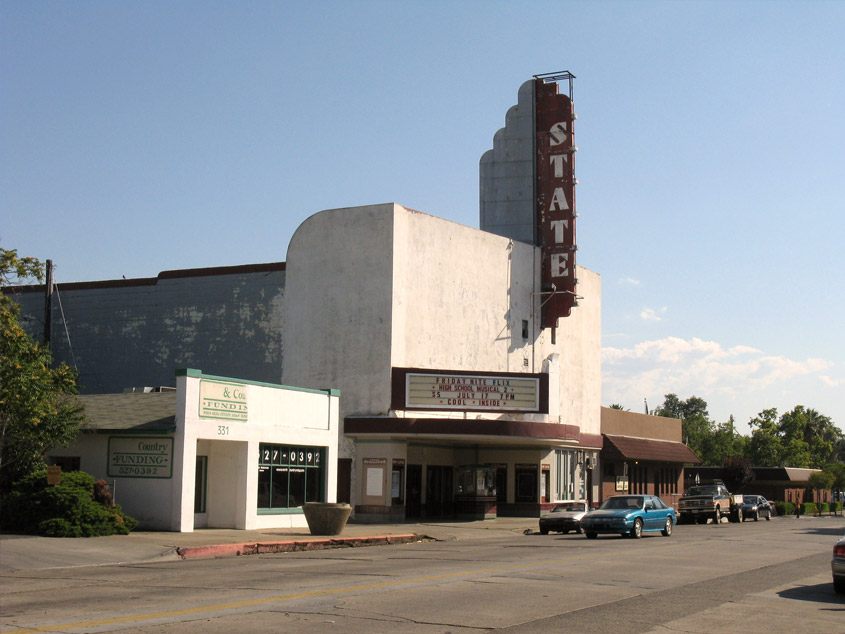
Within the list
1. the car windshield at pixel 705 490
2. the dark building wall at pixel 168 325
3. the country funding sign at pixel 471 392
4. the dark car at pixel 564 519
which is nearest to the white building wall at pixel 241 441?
the country funding sign at pixel 471 392

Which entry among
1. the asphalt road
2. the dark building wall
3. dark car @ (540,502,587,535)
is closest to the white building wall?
the asphalt road

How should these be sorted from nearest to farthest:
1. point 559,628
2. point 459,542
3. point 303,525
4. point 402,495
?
point 559,628 → point 459,542 → point 303,525 → point 402,495

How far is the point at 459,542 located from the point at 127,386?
21449mm

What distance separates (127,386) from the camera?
45.1m

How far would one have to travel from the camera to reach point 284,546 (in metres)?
24.8

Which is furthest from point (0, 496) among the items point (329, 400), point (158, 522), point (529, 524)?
point (529, 524)

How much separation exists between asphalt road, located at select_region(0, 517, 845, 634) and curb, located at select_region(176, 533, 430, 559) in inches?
38.3

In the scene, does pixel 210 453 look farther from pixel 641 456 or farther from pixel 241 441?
pixel 641 456

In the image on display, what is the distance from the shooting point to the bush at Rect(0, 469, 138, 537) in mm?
24062

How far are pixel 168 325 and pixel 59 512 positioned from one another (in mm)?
20801

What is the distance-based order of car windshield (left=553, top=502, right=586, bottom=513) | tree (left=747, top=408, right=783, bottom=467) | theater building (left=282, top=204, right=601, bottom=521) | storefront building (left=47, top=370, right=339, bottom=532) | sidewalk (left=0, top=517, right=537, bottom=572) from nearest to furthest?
sidewalk (left=0, top=517, right=537, bottom=572)
storefront building (left=47, top=370, right=339, bottom=532)
car windshield (left=553, top=502, right=586, bottom=513)
theater building (left=282, top=204, right=601, bottom=521)
tree (left=747, top=408, right=783, bottom=467)

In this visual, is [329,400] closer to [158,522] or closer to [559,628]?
[158,522]

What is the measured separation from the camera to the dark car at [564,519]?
34969 millimetres

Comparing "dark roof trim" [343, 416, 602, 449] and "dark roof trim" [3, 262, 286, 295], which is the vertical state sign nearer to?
"dark roof trim" [343, 416, 602, 449]
